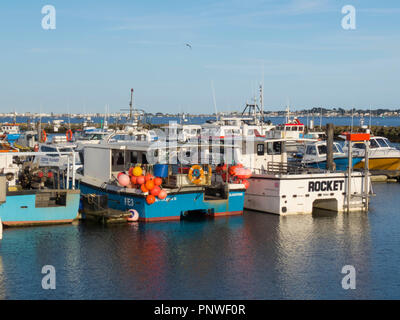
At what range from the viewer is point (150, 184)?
21.3 meters

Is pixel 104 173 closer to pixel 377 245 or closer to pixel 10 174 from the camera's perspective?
pixel 10 174

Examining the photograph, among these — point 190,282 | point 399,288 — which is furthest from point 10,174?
point 399,288

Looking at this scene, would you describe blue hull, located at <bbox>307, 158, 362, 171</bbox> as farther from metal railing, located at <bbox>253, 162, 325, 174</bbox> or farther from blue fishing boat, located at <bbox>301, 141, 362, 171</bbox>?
metal railing, located at <bbox>253, 162, 325, 174</bbox>

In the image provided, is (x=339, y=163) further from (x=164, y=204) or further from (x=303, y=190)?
(x=164, y=204)

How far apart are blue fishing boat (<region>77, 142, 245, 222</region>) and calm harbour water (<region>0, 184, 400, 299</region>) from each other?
0.69 metres

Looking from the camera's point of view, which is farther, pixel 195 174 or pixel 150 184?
pixel 195 174

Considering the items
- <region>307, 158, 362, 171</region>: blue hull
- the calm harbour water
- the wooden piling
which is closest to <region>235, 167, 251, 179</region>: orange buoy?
the calm harbour water

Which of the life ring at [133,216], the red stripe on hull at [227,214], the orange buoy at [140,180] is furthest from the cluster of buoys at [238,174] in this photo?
the life ring at [133,216]

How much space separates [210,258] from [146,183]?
202 inches

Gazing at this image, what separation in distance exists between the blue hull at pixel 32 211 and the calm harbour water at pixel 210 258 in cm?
44

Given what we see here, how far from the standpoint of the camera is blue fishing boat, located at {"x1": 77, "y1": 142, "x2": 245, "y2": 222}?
2200cm

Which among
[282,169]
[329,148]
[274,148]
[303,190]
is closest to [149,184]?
[303,190]

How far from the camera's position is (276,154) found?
2723cm

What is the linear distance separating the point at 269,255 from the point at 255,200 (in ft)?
23.8
